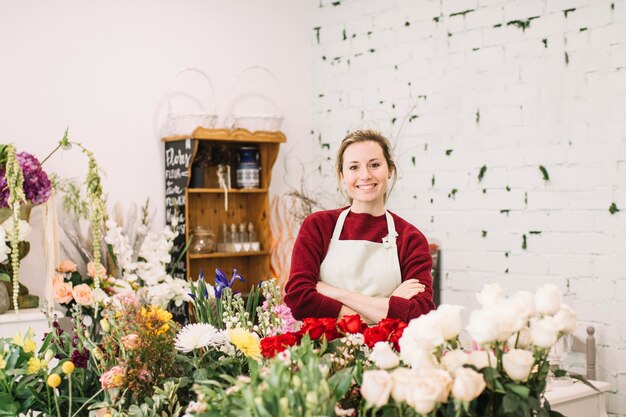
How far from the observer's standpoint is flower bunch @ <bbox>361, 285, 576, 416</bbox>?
1.29 m

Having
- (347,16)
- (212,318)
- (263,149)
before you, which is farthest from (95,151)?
(212,318)

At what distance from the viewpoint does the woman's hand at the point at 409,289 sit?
8.04ft

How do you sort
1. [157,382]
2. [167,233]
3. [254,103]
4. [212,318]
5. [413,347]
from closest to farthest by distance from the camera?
1. [413,347]
2. [157,382]
3. [212,318]
4. [167,233]
5. [254,103]

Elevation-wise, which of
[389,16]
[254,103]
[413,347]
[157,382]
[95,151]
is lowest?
[157,382]

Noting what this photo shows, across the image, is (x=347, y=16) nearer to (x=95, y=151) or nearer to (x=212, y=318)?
(x=95, y=151)

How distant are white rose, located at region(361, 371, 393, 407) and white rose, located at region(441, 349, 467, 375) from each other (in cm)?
11

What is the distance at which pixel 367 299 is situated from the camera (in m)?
2.53

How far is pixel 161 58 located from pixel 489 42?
6.32 feet

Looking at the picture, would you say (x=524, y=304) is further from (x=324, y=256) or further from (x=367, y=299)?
(x=324, y=256)

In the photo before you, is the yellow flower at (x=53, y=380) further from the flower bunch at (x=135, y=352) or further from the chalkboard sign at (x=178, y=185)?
the chalkboard sign at (x=178, y=185)

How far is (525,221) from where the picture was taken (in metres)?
4.33

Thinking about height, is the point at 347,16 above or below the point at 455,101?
above

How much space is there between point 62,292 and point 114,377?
223 centimetres

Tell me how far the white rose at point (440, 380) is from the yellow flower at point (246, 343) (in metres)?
0.68
